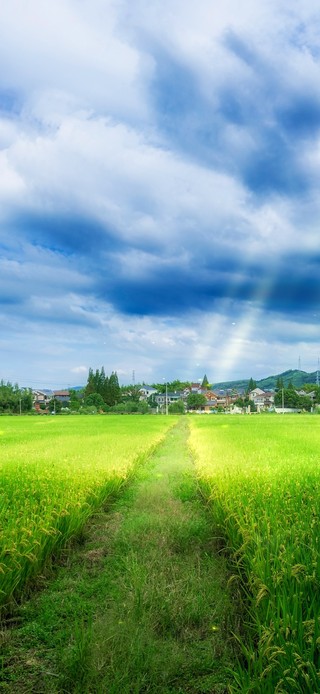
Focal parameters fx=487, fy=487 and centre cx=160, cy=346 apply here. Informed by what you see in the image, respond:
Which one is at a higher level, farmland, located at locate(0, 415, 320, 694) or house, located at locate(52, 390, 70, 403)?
house, located at locate(52, 390, 70, 403)

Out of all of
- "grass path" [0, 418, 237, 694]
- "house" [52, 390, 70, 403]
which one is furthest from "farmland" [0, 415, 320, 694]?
"house" [52, 390, 70, 403]

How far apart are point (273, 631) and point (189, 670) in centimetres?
91

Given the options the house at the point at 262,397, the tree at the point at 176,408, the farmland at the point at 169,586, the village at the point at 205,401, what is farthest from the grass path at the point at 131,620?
the house at the point at 262,397

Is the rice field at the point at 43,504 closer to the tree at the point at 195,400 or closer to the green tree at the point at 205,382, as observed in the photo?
the tree at the point at 195,400

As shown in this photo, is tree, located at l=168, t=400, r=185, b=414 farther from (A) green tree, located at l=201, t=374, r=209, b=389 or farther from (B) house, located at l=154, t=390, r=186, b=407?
(A) green tree, located at l=201, t=374, r=209, b=389

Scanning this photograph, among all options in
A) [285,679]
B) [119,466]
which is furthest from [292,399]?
[285,679]

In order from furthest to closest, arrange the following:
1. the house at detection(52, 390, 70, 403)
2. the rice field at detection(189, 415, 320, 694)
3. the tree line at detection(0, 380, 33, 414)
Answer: the house at detection(52, 390, 70, 403) → the tree line at detection(0, 380, 33, 414) → the rice field at detection(189, 415, 320, 694)

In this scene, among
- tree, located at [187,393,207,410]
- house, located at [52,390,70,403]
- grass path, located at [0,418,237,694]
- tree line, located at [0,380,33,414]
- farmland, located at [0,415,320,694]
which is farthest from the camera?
house, located at [52,390,70,403]

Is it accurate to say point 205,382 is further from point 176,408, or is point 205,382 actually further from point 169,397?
point 176,408

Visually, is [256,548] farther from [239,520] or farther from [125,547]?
[125,547]

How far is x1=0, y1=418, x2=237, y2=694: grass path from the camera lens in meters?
3.46

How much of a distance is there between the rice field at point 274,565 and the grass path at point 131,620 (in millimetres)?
296

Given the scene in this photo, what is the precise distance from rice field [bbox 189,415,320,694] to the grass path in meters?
0.30

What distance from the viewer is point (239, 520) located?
564cm
